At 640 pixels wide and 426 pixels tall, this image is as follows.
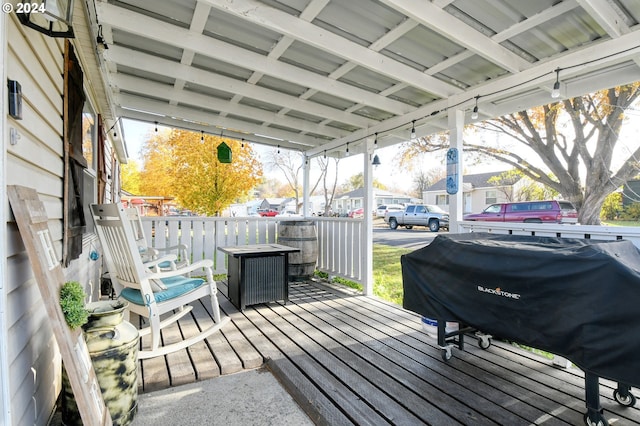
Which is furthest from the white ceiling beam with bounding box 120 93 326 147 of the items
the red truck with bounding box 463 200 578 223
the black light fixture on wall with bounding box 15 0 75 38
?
the red truck with bounding box 463 200 578 223

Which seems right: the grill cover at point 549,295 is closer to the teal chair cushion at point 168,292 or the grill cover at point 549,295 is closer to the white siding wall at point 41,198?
the teal chair cushion at point 168,292

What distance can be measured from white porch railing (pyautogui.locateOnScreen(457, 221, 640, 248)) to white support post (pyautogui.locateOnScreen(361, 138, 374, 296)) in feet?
4.60

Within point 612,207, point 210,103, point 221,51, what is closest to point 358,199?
point 612,207

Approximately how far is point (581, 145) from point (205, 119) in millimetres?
9019

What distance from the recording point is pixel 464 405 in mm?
1821

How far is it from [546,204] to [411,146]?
5218 millimetres

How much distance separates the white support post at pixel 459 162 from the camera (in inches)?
128

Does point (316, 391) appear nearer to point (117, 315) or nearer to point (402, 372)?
point (402, 372)

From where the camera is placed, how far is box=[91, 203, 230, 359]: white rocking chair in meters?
2.21

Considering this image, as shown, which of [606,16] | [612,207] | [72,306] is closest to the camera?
[72,306]

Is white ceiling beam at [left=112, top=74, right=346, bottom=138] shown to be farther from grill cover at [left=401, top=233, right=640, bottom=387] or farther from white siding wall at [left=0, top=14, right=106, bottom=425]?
grill cover at [left=401, top=233, right=640, bottom=387]

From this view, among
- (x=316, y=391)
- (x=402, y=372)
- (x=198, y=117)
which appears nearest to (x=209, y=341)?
(x=316, y=391)

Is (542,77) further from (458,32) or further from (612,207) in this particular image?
(612,207)

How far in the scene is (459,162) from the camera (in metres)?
3.23
